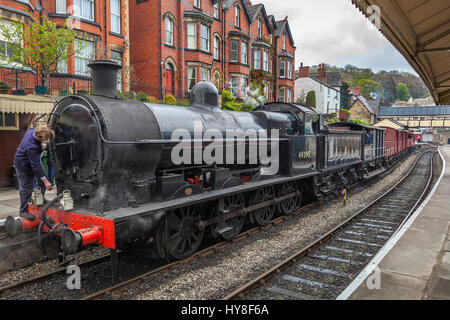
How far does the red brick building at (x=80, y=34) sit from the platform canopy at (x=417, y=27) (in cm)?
1157

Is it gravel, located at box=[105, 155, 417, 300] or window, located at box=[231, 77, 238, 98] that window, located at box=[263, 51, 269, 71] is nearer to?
window, located at box=[231, 77, 238, 98]

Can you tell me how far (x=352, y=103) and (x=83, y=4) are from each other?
57820 millimetres

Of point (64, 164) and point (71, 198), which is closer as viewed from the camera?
A: point (71, 198)

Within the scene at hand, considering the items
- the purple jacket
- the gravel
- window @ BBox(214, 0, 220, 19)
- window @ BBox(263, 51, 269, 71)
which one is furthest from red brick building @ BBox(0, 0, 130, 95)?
window @ BBox(263, 51, 269, 71)

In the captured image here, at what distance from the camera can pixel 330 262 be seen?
6648 millimetres

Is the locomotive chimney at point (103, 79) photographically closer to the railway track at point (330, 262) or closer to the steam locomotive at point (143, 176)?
the steam locomotive at point (143, 176)

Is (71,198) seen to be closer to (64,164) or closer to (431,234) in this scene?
(64,164)

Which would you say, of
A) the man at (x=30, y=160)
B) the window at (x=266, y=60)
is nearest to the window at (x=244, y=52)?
the window at (x=266, y=60)

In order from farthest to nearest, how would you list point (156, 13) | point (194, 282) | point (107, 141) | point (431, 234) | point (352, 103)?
point (352, 103) < point (156, 13) < point (431, 234) < point (194, 282) < point (107, 141)

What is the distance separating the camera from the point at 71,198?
17.7ft

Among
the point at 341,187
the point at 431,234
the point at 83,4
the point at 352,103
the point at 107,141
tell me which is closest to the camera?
the point at 107,141

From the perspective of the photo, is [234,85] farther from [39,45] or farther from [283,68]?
[39,45]

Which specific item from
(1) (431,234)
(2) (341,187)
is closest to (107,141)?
(1) (431,234)

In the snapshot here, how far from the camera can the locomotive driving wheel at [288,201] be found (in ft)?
31.9
